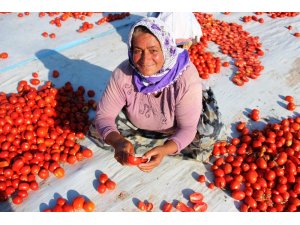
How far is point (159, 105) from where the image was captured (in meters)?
2.10

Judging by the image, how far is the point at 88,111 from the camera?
2945 mm

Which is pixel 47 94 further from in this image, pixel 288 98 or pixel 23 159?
pixel 288 98

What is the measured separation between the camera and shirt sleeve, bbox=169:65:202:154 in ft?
6.36

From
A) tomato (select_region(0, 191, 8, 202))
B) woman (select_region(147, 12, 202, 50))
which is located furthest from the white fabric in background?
tomato (select_region(0, 191, 8, 202))

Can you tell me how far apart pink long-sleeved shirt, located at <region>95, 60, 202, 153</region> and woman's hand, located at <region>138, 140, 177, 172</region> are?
2.2 inches

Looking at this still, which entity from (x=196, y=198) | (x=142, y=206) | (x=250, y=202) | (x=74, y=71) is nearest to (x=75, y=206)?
(x=142, y=206)

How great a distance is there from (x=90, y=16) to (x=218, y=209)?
10.7 feet

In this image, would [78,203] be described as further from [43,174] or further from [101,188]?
[43,174]

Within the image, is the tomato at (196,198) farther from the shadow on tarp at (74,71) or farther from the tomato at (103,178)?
the shadow on tarp at (74,71)

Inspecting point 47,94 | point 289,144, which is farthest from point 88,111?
point 289,144

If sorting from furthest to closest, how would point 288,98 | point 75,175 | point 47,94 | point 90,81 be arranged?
point 90,81
point 288,98
point 47,94
point 75,175

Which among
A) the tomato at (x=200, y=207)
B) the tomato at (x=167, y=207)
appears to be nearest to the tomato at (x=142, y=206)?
the tomato at (x=167, y=207)

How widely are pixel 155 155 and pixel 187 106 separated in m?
0.38

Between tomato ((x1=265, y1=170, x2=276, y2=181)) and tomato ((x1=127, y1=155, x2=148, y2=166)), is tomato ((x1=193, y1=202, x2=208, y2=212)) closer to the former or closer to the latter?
tomato ((x1=265, y1=170, x2=276, y2=181))
